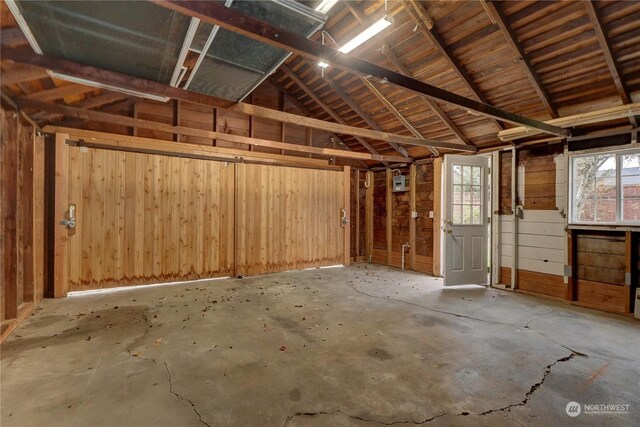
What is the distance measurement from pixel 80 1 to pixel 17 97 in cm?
262

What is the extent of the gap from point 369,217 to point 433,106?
3.40 meters

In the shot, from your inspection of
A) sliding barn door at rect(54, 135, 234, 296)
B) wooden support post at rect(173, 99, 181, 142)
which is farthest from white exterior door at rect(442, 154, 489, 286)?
wooden support post at rect(173, 99, 181, 142)

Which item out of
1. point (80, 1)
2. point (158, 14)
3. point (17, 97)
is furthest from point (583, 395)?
point (17, 97)

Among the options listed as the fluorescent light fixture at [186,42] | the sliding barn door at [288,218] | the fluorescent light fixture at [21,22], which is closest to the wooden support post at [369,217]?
the sliding barn door at [288,218]

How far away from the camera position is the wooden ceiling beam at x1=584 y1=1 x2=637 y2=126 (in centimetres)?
295

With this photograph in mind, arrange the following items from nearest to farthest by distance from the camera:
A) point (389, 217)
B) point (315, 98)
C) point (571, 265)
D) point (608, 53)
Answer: point (608, 53) < point (571, 265) < point (315, 98) < point (389, 217)

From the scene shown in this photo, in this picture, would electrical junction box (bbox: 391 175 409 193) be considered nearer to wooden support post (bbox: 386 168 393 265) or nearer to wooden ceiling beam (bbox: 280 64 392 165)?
wooden support post (bbox: 386 168 393 265)

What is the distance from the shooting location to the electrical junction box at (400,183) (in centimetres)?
673

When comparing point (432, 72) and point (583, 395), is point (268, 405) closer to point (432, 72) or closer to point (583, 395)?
point (583, 395)

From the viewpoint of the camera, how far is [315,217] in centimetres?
655

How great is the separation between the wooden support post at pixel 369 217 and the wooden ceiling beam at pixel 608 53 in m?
4.74

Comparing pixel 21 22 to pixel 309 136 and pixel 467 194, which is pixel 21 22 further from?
pixel 467 194

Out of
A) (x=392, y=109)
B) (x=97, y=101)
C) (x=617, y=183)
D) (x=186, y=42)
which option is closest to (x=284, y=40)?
(x=186, y=42)
